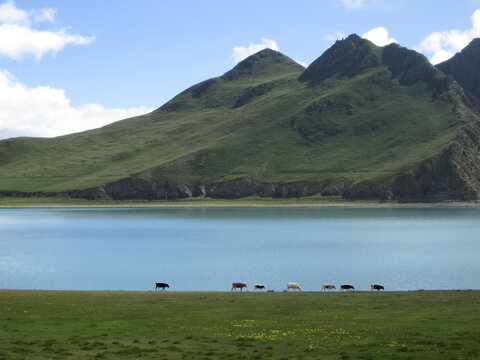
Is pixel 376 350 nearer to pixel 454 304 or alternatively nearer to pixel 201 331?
pixel 201 331

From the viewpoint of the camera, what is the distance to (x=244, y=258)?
86.4 metres

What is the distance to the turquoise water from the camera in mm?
65000

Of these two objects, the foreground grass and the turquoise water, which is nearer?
the foreground grass

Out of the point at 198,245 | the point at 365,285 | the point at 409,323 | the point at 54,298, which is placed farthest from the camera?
the point at 198,245

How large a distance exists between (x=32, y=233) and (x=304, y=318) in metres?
123

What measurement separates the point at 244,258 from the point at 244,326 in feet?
180

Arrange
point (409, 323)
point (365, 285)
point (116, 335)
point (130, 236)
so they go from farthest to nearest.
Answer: point (130, 236) → point (365, 285) → point (409, 323) → point (116, 335)

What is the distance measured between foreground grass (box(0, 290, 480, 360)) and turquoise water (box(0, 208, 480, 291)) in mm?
18243

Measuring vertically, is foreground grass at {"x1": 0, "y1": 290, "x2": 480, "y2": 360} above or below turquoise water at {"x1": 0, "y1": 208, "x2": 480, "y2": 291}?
above

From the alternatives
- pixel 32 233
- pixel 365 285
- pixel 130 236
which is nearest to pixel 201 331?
pixel 365 285

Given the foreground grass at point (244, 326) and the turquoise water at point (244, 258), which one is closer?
the foreground grass at point (244, 326)

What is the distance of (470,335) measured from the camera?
2695cm

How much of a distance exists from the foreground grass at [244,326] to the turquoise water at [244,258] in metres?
18.2

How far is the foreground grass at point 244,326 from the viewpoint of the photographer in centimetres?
2505
